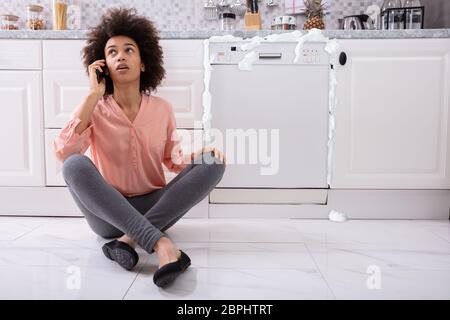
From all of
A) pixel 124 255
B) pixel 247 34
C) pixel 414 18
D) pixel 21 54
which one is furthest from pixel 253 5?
pixel 124 255

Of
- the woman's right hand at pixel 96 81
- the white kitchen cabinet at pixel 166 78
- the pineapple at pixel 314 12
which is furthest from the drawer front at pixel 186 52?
the pineapple at pixel 314 12

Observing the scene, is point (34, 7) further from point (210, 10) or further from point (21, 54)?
point (210, 10)

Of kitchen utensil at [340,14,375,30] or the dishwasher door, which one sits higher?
kitchen utensil at [340,14,375,30]

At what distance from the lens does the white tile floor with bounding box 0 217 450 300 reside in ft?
3.78

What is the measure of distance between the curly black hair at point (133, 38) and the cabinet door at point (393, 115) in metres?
0.84

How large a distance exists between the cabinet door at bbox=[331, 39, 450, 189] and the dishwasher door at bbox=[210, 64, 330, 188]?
93mm

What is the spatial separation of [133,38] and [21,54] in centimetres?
70

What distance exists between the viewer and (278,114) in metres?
1.99

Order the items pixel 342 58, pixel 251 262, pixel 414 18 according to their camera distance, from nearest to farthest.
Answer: pixel 251 262
pixel 342 58
pixel 414 18

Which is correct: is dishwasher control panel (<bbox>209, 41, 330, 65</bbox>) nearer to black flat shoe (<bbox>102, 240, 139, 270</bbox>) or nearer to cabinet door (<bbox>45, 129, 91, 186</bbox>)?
cabinet door (<bbox>45, 129, 91, 186</bbox>)

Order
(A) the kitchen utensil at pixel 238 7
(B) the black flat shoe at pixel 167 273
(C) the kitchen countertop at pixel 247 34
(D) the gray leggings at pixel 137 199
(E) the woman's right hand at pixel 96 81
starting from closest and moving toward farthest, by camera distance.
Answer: (B) the black flat shoe at pixel 167 273 < (D) the gray leggings at pixel 137 199 < (E) the woman's right hand at pixel 96 81 < (C) the kitchen countertop at pixel 247 34 < (A) the kitchen utensil at pixel 238 7

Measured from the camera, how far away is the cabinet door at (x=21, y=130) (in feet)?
6.53

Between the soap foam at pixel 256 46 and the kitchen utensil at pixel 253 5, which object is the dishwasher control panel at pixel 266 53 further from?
the kitchen utensil at pixel 253 5

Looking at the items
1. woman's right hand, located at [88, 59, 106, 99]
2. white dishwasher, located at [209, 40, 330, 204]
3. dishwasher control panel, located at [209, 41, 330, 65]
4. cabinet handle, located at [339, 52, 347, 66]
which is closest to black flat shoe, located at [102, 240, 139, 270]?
woman's right hand, located at [88, 59, 106, 99]
